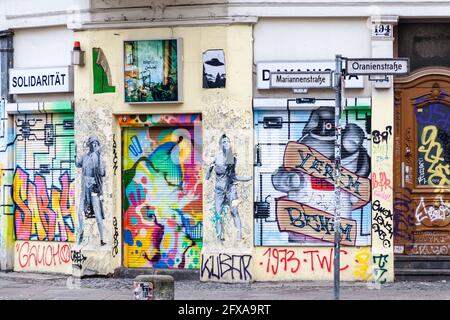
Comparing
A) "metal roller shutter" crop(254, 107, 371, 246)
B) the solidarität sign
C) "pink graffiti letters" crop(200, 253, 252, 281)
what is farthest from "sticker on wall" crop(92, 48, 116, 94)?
"pink graffiti letters" crop(200, 253, 252, 281)

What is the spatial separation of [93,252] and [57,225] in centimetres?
112

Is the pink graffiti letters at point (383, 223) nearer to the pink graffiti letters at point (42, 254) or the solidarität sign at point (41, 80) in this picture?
the pink graffiti letters at point (42, 254)

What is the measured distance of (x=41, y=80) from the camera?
19750 millimetres

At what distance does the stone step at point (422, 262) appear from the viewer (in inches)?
722

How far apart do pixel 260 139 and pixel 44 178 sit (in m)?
4.06

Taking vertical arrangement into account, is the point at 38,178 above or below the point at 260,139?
below

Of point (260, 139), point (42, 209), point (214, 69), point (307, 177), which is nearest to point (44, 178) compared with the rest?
point (42, 209)

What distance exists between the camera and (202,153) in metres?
18.8

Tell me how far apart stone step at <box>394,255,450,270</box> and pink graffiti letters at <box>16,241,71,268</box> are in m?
5.58

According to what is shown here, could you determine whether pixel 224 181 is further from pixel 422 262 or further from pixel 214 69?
pixel 422 262

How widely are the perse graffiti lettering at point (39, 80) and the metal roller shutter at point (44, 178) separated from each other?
563 millimetres

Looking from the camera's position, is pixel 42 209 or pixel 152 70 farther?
pixel 42 209

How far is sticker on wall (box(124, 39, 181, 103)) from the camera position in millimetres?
18703

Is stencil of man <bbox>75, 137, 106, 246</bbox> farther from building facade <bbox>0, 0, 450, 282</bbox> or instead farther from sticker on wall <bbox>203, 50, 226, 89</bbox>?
sticker on wall <bbox>203, 50, 226, 89</bbox>
